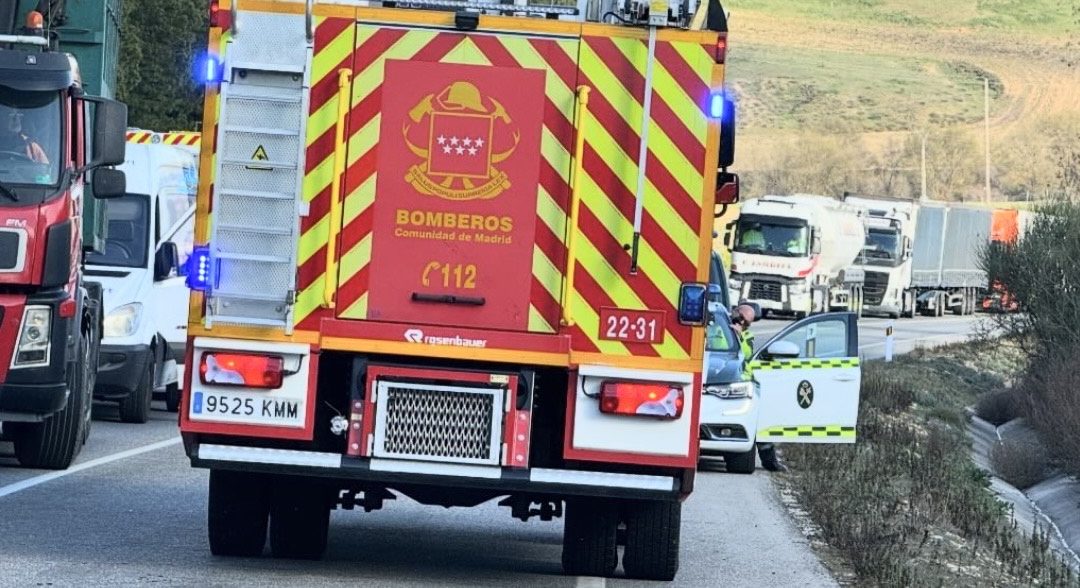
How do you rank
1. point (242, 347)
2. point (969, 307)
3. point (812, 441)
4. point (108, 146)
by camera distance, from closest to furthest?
point (242, 347) → point (108, 146) → point (812, 441) → point (969, 307)

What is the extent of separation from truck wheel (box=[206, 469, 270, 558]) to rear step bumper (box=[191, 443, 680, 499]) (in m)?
0.70

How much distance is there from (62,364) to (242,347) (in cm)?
469

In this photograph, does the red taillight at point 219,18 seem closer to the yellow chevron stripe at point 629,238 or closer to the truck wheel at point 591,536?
the yellow chevron stripe at point 629,238

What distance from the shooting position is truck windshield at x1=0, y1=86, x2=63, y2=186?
1398 cm

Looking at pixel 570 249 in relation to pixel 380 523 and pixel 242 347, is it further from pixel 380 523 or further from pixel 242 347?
pixel 380 523

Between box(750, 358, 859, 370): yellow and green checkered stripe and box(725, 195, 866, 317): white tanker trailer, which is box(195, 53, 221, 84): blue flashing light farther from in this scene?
box(725, 195, 866, 317): white tanker trailer

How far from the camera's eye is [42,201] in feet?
45.3

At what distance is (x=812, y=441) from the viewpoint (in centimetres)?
1931

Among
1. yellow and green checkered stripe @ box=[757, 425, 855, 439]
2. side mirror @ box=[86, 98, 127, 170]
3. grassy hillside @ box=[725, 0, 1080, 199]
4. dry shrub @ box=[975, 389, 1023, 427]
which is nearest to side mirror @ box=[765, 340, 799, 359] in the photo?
yellow and green checkered stripe @ box=[757, 425, 855, 439]

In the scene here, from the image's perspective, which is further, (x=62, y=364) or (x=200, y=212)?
(x=62, y=364)

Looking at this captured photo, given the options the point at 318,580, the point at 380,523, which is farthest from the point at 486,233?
the point at 380,523

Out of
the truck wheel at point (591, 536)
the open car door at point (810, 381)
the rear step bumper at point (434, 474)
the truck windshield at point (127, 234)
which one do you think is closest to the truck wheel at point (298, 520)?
the rear step bumper at point (434, 474)

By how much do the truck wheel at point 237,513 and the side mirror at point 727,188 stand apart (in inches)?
108

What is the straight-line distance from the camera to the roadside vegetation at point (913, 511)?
43.1 ft
